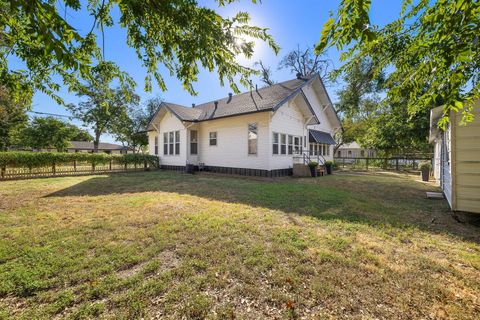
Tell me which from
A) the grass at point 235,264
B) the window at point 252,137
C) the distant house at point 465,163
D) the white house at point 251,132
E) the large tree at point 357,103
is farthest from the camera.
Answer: the large tree at point 357,103

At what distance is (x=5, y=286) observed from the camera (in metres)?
2.41

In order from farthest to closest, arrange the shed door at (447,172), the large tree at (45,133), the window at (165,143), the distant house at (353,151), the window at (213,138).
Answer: the distant house at (353,151)
the large tree at (45,133)
the window at (165,143)
the window at (213,138)
the shed door at (447,172)

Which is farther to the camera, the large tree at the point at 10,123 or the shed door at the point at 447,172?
the large tree at the point at 10,123

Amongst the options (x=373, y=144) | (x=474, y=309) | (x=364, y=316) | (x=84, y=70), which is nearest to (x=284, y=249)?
(x=364, y=316)

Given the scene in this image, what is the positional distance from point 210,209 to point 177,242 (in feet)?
6.88

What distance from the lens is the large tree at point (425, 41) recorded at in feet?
5.70

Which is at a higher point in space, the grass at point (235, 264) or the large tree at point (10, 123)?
the large tree at point (10, 123)

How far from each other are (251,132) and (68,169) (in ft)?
40.4

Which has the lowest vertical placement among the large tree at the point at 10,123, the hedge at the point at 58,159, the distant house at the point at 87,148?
the hedge at the point at 58,159

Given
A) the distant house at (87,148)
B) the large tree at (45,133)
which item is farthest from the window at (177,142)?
the distant house at (87,148)

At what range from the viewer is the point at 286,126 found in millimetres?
13547

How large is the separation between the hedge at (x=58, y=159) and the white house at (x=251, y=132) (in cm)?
179

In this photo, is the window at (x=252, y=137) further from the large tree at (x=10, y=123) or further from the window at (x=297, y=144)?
the large tree at (x=10, y=123)

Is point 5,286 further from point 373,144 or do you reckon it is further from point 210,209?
point 373,144
